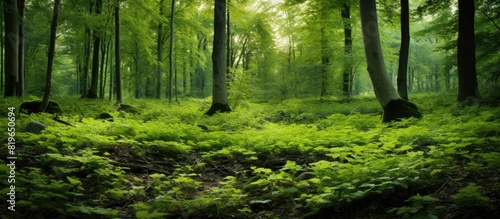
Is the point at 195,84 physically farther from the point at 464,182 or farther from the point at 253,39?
the point at 464,182

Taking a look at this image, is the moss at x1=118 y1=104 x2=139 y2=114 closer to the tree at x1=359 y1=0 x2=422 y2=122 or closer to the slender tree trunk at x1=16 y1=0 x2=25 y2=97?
the slender tree trunk at x1=16 y1=0 x2=25 y2=97

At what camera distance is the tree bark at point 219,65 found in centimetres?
1271

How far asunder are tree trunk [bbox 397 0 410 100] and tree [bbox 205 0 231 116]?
269 inches

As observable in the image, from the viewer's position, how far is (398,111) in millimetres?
8000

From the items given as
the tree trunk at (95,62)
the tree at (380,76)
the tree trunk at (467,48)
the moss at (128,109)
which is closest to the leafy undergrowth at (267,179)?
the tree at (380,76)

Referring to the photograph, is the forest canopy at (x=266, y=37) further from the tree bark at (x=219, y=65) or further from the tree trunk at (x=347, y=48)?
the tree bark at (x=219, y=65)

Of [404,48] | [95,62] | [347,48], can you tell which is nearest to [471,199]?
[404,48]

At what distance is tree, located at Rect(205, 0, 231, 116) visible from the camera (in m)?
12.7

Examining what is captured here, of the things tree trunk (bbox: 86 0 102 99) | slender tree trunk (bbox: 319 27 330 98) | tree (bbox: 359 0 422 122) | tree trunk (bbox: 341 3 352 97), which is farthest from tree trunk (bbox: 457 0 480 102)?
tree trunk (bbox: 86 0 102 99)

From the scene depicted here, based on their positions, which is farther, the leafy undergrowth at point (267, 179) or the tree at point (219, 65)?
the tree at point (219, 65)

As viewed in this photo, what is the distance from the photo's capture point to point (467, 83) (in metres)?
9.75

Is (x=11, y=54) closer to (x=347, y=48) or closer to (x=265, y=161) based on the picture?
(x=265, y=161)

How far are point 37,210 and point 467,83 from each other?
37.1 feet

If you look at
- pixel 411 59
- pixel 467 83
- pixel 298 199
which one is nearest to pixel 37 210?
pixel 298 199
